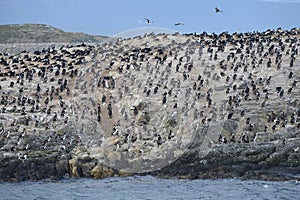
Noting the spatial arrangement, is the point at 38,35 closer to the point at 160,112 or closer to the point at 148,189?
the point at 160,112

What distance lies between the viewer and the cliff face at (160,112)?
112ft

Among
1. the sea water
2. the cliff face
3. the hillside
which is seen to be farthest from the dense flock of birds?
the hillside

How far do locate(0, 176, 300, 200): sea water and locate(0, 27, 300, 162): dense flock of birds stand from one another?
379 cm

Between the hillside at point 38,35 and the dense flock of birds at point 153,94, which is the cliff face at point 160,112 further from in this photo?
the hillside at point 38,35

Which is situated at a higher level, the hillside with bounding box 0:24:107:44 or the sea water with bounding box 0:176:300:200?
the hillside with bounding box 0:24:107:44

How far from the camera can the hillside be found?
12419 cm

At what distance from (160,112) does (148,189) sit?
11.8 m

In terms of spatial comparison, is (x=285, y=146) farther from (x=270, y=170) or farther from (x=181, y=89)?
(x=181, y=89)

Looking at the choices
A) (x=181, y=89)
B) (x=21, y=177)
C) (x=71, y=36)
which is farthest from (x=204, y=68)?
(x=71, y=36)

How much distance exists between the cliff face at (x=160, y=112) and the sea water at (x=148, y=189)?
119cm

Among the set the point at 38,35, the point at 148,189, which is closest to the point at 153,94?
the point at 148,189

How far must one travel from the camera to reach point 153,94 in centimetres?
4459

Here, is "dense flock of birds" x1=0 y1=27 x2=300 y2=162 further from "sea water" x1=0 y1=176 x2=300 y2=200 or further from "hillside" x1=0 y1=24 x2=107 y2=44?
"hillside" x1=0 y1=24 x2=107 y2=44

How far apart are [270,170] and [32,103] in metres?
22.6
